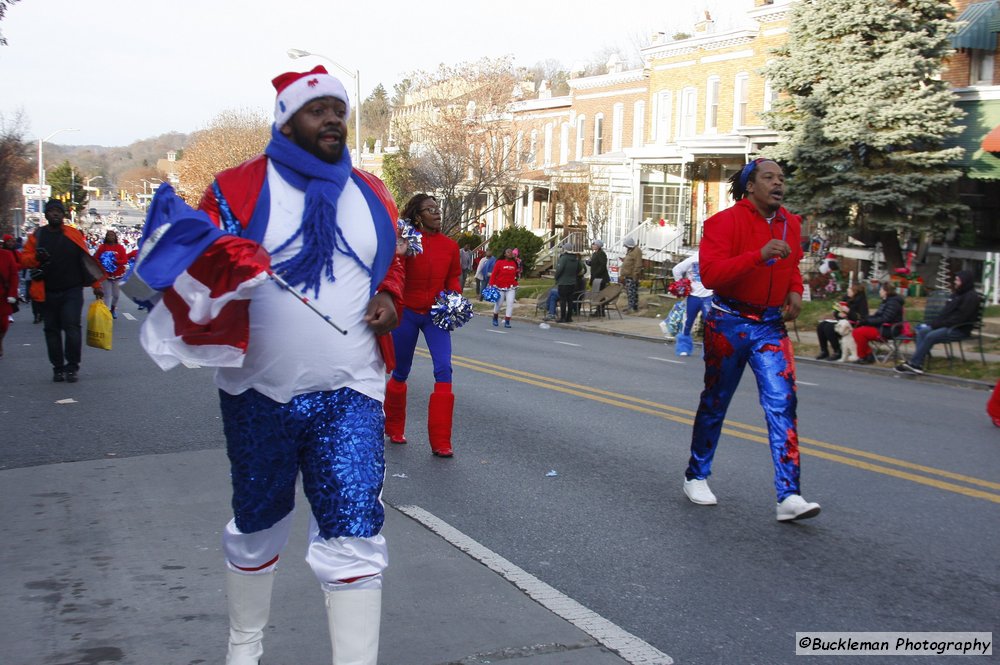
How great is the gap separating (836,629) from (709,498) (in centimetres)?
213

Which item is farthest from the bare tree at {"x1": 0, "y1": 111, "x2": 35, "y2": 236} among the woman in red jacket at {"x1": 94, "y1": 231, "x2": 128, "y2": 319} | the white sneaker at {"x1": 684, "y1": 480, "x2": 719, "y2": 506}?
the white sneaker at {"x1": 684, "y1": 480, "x2": 719, "y2": 506}

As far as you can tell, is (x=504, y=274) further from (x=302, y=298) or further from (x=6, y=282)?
(x=302, y=298)

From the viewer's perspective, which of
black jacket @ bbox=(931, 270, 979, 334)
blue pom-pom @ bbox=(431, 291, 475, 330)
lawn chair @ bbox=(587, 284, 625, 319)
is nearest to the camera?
blue pom-pom @ bbox=(431, 291, 475, 330)

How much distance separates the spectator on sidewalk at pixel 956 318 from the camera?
15.6m

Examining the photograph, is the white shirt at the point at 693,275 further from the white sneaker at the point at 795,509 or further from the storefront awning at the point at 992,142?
the white sneaker at the point at 795,509

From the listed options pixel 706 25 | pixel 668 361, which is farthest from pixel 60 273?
pixel 706 25

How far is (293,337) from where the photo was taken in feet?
11.4

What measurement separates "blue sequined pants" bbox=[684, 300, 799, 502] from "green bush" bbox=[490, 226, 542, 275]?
31768 millimetres

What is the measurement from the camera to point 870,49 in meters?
25.0

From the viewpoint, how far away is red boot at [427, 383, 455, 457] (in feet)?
26.5

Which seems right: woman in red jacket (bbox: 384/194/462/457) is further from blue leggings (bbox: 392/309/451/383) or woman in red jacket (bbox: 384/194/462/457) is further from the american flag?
the american flag

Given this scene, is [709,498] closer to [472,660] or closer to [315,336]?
[472,660]

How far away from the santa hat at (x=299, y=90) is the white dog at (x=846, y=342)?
15.2 meters

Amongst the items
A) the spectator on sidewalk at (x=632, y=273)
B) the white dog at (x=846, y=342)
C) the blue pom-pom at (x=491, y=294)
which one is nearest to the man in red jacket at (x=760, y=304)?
the blue pom-pom at (x=491, y=294)
